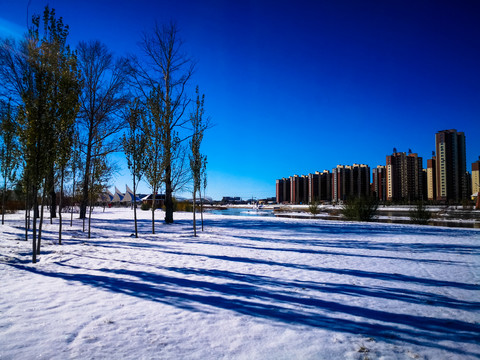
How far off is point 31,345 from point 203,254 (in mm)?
4905

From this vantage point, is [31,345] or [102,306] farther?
[102,306]

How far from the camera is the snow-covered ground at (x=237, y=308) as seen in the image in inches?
101

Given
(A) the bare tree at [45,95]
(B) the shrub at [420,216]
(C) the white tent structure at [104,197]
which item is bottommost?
(B) the shrub at [420,216]

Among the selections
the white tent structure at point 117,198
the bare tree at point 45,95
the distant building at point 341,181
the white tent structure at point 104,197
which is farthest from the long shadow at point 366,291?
the distant building at point 341,181

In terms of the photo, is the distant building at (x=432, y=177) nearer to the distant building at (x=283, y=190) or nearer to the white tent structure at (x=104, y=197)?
the distant building at (x=283, y=190)

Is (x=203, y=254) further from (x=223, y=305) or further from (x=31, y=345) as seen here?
(x=31, y=345)

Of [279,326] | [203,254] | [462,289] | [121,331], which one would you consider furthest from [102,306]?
[462,289]

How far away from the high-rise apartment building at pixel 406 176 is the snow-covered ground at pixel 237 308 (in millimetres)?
80701

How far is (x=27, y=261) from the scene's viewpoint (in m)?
6.30

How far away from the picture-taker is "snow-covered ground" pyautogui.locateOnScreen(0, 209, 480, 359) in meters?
2.58

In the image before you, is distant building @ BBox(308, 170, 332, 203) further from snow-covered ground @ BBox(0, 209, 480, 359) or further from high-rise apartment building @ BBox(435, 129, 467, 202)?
snow-covered ground @ BBox(0, 209, 480, 359)

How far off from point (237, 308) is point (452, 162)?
79023 millimetres

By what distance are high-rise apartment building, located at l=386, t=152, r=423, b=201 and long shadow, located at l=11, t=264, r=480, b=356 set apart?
8283cm

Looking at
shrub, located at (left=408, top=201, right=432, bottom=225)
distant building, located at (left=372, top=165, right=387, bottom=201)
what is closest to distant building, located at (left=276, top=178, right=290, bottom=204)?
distant building, located at (left=372, top=165, right=387, bottom=201)
